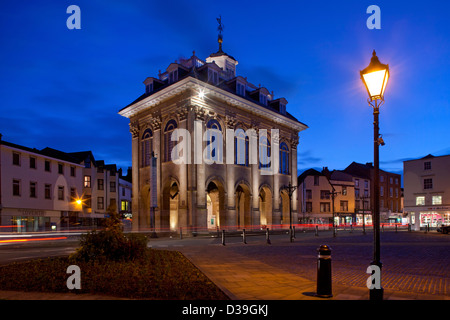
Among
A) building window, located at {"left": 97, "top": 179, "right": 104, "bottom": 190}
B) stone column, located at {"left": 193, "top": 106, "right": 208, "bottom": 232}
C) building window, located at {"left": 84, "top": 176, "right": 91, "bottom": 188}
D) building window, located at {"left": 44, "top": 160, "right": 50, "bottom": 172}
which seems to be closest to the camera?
stone column, located at {"left": 193, "top": 106, "right": 208, "bottom": 232}

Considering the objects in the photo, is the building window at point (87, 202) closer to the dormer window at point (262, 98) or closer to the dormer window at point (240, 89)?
the dormer window at point (240, 89)

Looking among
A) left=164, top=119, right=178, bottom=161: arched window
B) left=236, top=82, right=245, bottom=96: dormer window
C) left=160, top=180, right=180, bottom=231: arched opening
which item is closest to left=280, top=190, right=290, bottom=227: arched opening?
left=236, top=82, right=245, bottom=96: dormer window

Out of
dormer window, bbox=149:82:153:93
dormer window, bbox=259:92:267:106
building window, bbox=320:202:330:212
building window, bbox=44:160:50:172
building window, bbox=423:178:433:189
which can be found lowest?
building window, bbox=320:202:330:212

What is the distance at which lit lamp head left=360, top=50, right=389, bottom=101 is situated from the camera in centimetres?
661

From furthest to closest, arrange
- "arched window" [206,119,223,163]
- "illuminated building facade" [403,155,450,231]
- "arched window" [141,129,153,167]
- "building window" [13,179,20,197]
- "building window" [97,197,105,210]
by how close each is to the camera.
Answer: "building window" [97,197,105,210] < "illuminated building facade" [403,155,450,231] < "arched window" [141,129,153,167] < "building window" [13,179,20,197] < "arched window" [206,119,223,163]

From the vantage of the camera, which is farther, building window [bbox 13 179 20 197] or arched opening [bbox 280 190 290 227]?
arched opening [bbox 280 190 290 227]

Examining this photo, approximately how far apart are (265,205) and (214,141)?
480 inches

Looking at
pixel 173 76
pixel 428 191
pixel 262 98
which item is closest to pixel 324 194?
pixel 428 191

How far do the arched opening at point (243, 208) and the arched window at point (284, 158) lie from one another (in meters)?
6.73

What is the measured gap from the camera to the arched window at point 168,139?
35216 mm

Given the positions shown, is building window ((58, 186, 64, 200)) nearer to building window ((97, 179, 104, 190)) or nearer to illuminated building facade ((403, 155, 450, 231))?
building window ((97, 179, 104, 190))

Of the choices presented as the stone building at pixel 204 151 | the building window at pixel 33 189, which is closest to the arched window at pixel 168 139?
the stone building at pixel 204 151

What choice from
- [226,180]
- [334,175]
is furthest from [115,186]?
[334,175]

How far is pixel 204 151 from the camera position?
3397cm
